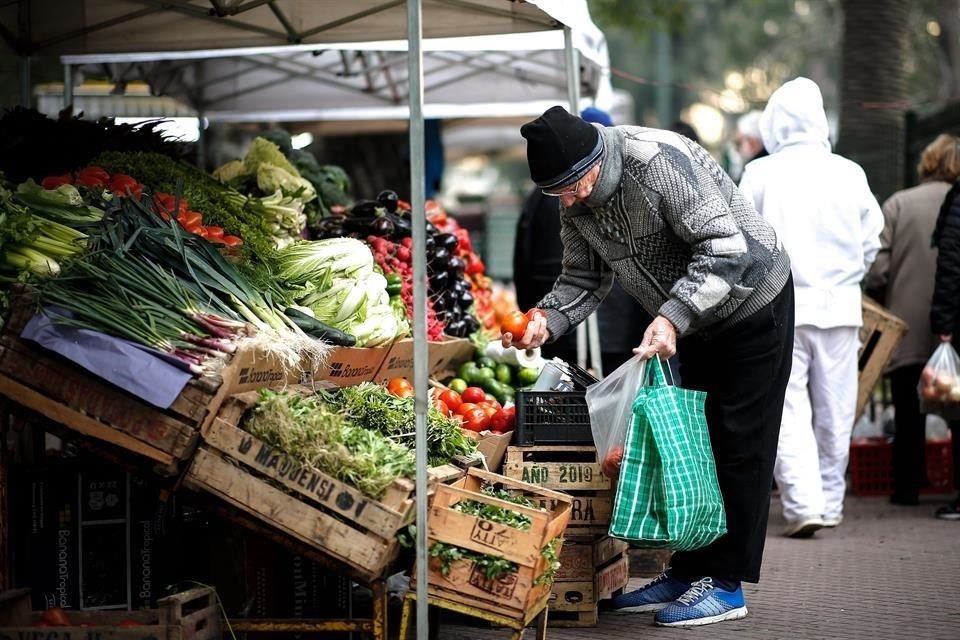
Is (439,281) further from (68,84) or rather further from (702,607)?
(68,84)

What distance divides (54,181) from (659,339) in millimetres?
2826

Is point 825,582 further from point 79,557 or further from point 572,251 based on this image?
point 79,557

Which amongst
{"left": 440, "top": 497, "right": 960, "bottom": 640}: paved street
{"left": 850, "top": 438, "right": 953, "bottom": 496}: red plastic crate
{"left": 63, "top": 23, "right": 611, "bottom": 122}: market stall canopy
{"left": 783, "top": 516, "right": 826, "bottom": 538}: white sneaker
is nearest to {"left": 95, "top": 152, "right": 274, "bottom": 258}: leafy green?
{"left": 440, "top": 497, "right": 960, "bottom": 640}: paved street

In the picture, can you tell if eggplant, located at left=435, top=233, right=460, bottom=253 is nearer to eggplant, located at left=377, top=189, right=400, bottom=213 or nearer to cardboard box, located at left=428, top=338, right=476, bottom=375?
eggplant, located at left=377, top=189, right=400, bottom=213

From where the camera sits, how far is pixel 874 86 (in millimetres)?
13453

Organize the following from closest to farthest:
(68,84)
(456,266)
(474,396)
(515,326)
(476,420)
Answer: (515,326) < (476,420) < (474,396) < (456,266) < (68,84)

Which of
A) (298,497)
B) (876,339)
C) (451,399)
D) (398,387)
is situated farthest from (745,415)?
(876,339)

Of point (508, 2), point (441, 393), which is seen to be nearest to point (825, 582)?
point (441, 393)

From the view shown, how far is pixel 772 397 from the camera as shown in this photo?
5.42 metres

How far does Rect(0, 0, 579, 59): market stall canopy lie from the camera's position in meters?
6.94

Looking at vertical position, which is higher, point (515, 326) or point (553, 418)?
point (515, 326)

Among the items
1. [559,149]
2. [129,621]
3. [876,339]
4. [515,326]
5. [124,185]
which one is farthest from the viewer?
[876,339]

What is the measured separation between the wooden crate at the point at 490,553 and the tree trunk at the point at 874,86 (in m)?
9.62

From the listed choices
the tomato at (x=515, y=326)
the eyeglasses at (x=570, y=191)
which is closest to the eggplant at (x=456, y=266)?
the tomato at (x=515, y=326)
